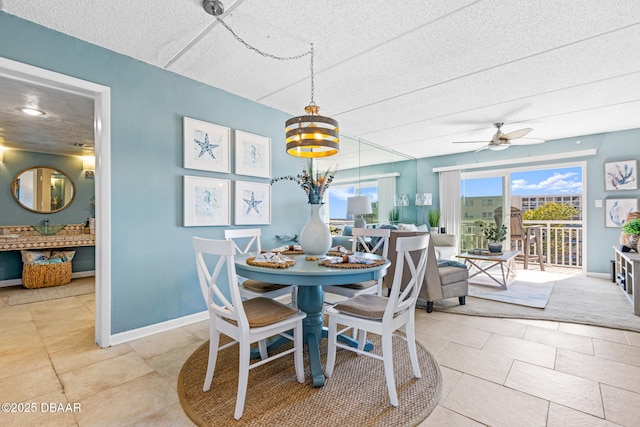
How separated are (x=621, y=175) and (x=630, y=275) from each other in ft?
7.13

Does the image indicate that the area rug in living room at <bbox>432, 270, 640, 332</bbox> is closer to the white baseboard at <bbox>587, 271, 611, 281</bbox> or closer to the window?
the white baseboard at <bbox>587, 271, 611, 281</bbox>

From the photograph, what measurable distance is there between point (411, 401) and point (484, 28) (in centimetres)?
258

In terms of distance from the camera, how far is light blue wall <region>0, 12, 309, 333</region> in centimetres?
225

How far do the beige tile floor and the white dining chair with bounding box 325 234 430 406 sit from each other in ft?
1.14

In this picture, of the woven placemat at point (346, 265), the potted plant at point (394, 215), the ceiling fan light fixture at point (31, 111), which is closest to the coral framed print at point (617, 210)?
the potted plant at point (394, 215)

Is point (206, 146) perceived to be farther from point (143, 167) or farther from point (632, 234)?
point (632, 234)

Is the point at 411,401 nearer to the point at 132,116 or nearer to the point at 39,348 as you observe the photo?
the point at 39,348

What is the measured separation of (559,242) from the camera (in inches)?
237

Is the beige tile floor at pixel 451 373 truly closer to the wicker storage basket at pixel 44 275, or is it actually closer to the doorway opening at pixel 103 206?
the doorway opening at pixel 103 206

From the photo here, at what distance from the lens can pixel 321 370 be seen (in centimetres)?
186

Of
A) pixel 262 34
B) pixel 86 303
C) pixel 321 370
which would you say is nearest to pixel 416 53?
pixel 262 34

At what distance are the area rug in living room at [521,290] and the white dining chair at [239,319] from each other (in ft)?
9.78

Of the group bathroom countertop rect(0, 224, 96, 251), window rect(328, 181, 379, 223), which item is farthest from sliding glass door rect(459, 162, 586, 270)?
bathroom countertop rect(0, 224, 96, 251)

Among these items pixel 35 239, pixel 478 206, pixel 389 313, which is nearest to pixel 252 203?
pixel 389 313
